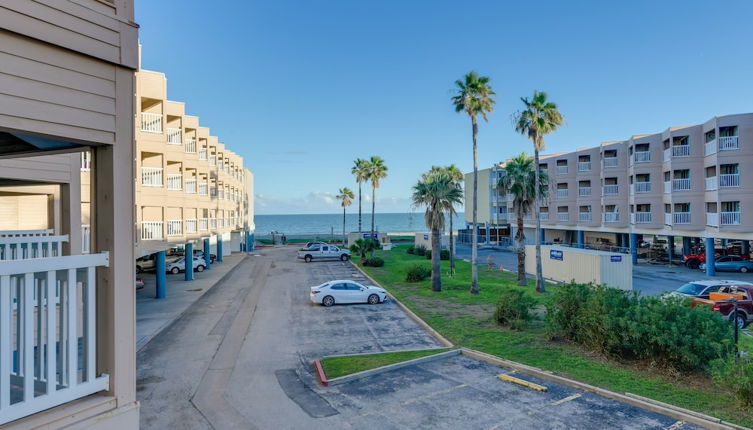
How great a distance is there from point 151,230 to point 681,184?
41478mm

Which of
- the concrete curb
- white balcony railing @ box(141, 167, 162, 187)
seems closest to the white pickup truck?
white balcony railing @ box(141, 167, 162, 187)

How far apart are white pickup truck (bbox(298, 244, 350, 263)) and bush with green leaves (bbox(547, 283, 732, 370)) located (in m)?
32.7

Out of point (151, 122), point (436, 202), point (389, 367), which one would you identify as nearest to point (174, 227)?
point (151, 122)

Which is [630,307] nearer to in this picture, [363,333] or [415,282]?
[363,333]

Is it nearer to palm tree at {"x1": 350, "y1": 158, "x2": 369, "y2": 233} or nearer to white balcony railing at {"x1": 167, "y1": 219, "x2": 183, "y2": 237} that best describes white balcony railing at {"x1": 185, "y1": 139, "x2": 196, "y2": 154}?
white balcony railing at {"x1": 167, "y1": 219, "x2": 183, "y2": 237}

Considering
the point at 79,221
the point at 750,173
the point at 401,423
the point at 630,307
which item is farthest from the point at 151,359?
the point at 750,173

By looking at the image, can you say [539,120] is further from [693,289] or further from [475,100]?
[693,289]

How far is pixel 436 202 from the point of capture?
26.8 m

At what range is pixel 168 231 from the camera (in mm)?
25766

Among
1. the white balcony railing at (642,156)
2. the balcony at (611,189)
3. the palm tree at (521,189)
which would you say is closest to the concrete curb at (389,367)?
the palm tree at (521,189)

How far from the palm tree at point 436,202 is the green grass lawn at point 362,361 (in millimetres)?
11744

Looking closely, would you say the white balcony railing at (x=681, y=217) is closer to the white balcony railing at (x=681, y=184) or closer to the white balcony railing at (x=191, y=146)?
the white balcony railing at (x=681, y=184)

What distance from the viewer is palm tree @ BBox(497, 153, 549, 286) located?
2830 cm

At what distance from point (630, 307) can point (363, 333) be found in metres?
9.94
